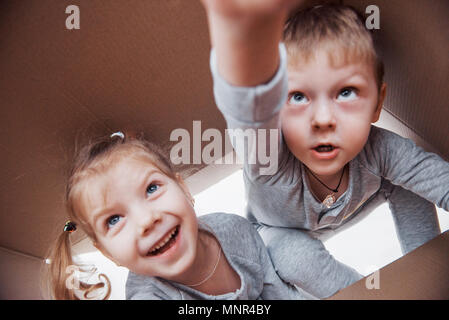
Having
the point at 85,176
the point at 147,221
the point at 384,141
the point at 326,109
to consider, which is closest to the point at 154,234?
the point at 147,221

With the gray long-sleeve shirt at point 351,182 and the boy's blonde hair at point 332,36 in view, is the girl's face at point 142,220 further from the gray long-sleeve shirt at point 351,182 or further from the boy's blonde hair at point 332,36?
the boy's blonde hair at point 332,36

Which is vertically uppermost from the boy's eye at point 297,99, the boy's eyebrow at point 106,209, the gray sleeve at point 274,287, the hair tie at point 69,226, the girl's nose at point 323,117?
the boy's eye at point 297,99

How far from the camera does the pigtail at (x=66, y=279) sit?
555 millimetres

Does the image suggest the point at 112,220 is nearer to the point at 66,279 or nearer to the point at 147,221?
the point at 147,221

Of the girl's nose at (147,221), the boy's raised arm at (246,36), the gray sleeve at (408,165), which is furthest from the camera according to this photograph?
the gray sleeve at (408,165)

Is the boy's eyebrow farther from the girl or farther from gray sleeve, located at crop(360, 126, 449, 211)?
gray sleeve, located at crop(360, 126, 449, 211)

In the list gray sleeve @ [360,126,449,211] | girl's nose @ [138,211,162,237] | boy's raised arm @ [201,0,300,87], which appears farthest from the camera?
gray sleeve @ [360,126,449,211]

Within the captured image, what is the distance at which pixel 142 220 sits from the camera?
0.45 m

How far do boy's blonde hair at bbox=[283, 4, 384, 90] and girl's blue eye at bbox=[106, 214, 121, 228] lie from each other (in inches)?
9.7

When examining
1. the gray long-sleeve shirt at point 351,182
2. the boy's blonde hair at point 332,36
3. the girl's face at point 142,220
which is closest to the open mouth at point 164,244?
the girl's face at point 142,220

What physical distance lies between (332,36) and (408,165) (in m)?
0.21

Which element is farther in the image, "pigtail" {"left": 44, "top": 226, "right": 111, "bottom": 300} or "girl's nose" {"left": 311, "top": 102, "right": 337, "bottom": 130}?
"pigtail" {"left": 44, "top": 226, "right": 111, "bottom": 300}

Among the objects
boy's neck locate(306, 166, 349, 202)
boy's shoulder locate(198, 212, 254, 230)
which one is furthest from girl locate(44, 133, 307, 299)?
boy's neck locate(306, 166, 349, 202)

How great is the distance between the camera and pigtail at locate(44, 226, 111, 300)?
21.9 inches
